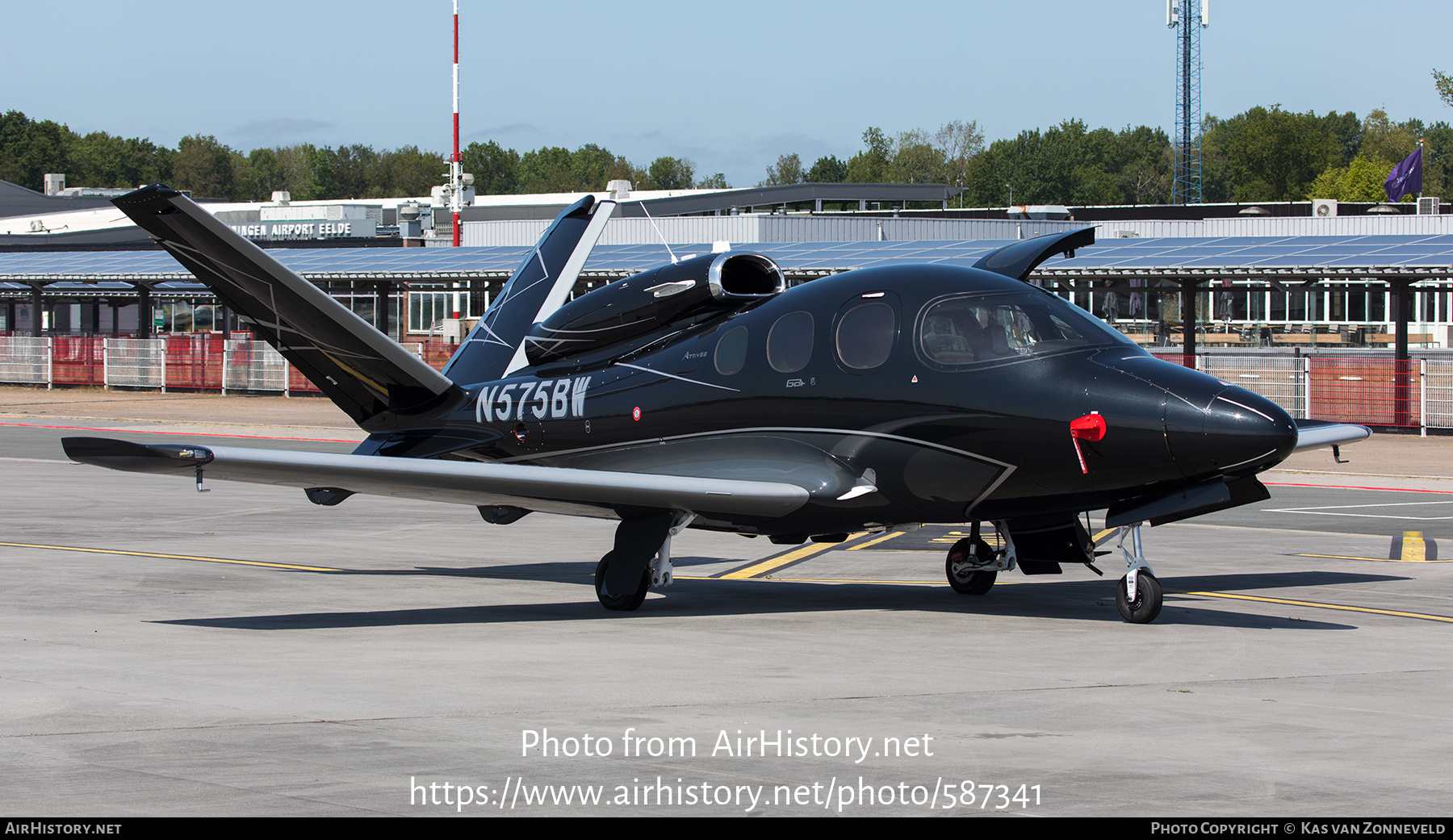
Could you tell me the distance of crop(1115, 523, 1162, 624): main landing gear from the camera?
11766 millimetres

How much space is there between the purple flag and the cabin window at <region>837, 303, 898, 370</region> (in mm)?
73842

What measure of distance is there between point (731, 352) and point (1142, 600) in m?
4.25

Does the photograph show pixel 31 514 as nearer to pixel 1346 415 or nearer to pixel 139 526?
pixel 139 526

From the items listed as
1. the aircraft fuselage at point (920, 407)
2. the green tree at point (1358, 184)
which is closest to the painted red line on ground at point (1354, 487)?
the aircraft fuselage at point (920, 407)

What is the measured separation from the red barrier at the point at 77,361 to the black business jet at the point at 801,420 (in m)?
45.5

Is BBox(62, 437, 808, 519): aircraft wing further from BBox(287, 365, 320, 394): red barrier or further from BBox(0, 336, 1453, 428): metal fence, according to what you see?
BBox(287, 365, 320, 394): red barrier

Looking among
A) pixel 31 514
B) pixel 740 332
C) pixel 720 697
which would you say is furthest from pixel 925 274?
pixel 31 514

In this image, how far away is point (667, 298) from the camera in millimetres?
14023

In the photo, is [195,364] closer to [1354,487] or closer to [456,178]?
[456,178]

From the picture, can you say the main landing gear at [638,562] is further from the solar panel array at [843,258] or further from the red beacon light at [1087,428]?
the solar panel array at [843,258]

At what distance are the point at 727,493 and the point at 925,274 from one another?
8.31ft

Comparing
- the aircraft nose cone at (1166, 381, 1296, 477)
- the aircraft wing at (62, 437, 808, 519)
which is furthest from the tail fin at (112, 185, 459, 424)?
the aircraft nose cone at (1166, 381, 1296, 477)

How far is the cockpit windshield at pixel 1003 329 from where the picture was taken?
11.6 metres
